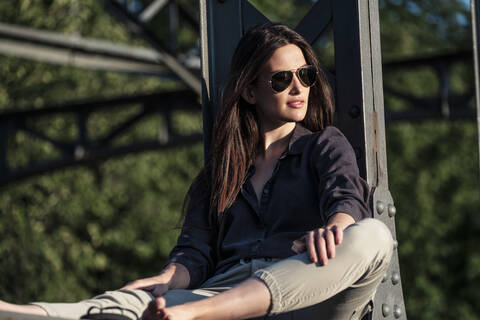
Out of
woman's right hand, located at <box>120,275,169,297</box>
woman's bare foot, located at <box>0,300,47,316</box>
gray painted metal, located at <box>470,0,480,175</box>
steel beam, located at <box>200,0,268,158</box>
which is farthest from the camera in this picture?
gray painted metal, located at <box>470,0,480,175</box>

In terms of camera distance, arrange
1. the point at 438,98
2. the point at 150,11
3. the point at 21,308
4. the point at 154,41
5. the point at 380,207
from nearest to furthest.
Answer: the point at 21,308 < the point at 380,207 < the point at 154,41 < the point at 150,11 < the point at 438,98

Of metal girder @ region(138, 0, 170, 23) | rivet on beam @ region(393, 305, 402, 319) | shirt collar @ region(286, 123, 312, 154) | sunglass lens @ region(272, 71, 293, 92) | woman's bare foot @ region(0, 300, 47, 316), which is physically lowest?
rivet on beam @ region(393, 305, 402, 319)

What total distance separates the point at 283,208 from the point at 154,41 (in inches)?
168

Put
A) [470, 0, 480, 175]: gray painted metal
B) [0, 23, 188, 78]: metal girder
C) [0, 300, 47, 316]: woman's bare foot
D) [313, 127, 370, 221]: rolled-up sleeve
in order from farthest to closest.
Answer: [0, 23, 188, 78]: metal girder
[470, 0, 480, 175]: gray painted metal
[313, 127, 370, 221]: rolled-up sleeve
[0, 300, 47, 316]: woman's bare foot

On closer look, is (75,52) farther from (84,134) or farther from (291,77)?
(291,77)

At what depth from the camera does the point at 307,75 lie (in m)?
2.91

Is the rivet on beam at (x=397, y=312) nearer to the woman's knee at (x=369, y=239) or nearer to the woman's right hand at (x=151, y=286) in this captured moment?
the woman's knee at (x=369, y=239)

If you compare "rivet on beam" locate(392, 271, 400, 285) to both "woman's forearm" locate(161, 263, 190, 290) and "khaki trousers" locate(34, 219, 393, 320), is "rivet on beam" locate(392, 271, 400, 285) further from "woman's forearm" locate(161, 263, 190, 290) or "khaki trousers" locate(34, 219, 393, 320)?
"woman's forearm" locate(161, 263, 190, 290)

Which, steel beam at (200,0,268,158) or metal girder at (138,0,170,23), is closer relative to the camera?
steel beam at (200,0,268,158)

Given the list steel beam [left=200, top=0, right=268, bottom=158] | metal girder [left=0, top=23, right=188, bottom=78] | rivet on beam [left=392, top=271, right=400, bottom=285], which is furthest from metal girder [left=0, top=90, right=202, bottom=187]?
rivet on beam [left=392, top=271, right=400, bottom=285]

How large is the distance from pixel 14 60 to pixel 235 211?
30.9 feet

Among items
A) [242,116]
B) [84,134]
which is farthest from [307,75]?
[84,134]

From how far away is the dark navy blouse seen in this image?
2680mm

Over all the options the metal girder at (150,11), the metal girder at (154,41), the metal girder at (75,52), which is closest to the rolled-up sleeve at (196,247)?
the metal girder at (154,41)
